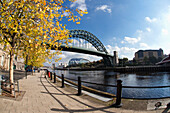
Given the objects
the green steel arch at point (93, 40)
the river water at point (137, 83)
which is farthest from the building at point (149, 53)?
the river water at point (137, 83)

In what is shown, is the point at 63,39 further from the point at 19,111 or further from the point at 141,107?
the point at 141,107

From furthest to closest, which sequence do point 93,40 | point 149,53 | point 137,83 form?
point 149,53 < point 93,40 < point 137,83

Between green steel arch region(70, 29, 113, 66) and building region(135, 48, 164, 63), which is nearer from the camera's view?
green steel arch region(70, 29, 113, 66)

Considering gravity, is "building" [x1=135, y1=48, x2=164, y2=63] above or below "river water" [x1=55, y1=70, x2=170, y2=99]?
above

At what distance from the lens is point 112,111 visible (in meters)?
4.05

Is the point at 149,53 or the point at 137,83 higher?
the point at 149,53

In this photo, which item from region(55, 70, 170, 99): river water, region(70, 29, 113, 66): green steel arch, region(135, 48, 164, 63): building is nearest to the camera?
region(55, 70, 170, 99): river water

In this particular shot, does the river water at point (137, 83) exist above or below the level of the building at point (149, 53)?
below

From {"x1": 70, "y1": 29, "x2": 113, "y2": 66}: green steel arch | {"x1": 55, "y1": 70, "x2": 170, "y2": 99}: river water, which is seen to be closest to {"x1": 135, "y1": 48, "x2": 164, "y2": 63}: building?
{"x1": 70, "y1": 29, "x2": 113, "y2": 66}: green steel arch

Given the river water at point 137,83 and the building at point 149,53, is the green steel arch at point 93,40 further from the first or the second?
the building at point 149,53

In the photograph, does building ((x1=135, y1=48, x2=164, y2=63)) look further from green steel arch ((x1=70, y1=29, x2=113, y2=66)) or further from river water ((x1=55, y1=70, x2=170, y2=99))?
river water ((x1=55, y1=70, x2=170, y2=99))

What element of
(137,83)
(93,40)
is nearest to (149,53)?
(93,40)

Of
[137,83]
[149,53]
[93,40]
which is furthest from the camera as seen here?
[149,53]

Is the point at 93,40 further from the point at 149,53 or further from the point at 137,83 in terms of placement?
the point at 149,53
